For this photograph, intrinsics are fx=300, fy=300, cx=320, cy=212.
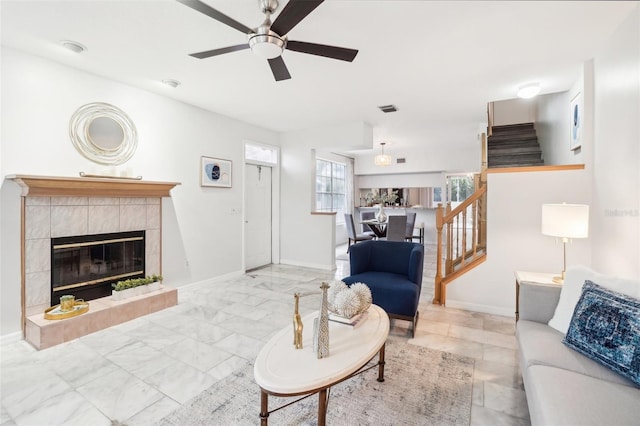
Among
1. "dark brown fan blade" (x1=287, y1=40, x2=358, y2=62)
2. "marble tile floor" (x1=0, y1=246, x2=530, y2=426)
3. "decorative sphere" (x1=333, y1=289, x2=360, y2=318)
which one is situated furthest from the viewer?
"dark brown fan blade" (x1=287, y1=40, x2=358, y2=62)

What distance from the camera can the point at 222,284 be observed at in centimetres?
452

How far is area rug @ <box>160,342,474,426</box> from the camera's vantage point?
5.60 feet

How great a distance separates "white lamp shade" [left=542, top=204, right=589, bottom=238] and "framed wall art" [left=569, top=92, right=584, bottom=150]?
1.34 meters

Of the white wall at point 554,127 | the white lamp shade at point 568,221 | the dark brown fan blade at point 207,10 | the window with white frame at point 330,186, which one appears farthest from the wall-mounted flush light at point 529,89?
the window with white frame at point 330,186

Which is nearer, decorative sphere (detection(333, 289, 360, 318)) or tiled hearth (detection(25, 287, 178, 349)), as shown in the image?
decorative sphere (detection(333, 289, 360, 318))

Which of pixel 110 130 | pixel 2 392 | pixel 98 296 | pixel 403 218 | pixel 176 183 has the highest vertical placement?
pixel 110 130

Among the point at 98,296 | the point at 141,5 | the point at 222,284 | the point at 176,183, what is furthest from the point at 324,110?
the point at 98,296

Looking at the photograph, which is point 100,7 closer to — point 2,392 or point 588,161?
point 2,392

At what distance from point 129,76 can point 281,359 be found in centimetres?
343

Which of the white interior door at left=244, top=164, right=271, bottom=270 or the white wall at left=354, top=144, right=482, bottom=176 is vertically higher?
the white wall at left=354, top=144, right=482, bottom=176

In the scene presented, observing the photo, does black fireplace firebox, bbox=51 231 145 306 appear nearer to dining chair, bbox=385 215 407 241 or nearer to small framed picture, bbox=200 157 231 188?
small framed picture, bbox=200 157 231 188

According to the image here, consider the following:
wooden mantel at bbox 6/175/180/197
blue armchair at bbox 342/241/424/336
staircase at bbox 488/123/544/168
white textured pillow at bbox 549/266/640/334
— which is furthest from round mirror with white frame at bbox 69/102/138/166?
staircase at bbox 488/123/544/168

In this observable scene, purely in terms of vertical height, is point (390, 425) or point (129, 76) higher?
point (129, 76)

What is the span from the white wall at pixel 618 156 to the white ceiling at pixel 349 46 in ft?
0.78
